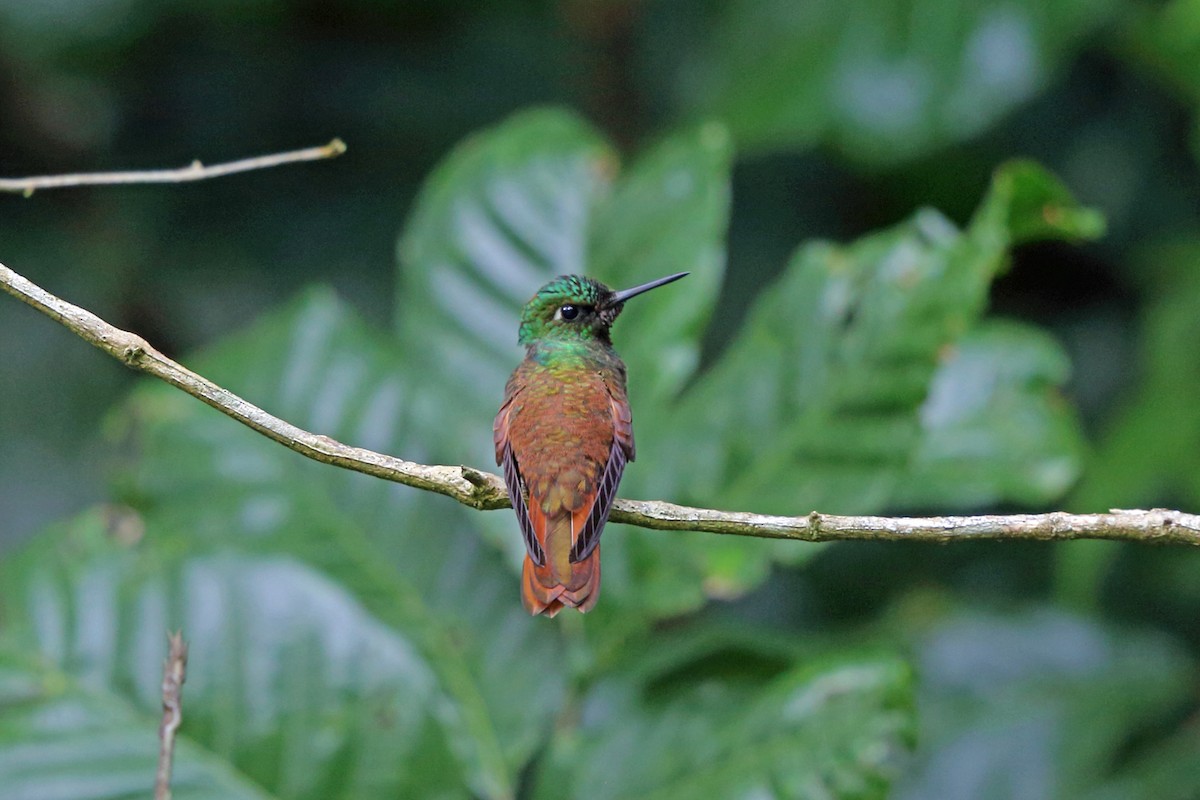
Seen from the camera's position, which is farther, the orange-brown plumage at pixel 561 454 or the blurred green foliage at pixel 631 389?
the blurred green foliage at pixel 631 389

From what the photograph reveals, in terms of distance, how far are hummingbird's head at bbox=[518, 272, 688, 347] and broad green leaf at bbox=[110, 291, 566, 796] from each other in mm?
521

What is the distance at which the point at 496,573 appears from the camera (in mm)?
2861

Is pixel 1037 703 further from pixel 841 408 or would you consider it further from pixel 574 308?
pixel 574 308

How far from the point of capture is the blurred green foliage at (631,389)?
2.45m

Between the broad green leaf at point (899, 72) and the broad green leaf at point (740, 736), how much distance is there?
158 centimetres

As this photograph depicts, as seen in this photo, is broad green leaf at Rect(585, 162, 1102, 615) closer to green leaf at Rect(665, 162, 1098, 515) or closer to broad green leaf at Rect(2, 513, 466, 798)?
green leaf at Rect(665, 162, 1098, 515)

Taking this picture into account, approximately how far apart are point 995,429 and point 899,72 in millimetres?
1119

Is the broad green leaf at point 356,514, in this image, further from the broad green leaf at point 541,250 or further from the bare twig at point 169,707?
the bare twig at point 169,707

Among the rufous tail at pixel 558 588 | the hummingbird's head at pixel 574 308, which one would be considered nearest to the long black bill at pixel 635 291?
the hummingbird's head at pixel 574 308

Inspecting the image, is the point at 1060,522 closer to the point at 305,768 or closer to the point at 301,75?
the point at 305,768

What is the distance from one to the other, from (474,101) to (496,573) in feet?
7.49

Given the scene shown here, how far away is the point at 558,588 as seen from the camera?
1879 mm

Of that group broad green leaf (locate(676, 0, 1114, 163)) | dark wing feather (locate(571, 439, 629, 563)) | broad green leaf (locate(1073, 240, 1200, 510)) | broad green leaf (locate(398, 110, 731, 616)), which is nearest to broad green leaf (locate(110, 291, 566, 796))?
broad green leaf (locate(398, 110, 731, 616))

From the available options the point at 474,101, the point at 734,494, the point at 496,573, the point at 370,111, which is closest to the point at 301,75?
the point at 370,111
